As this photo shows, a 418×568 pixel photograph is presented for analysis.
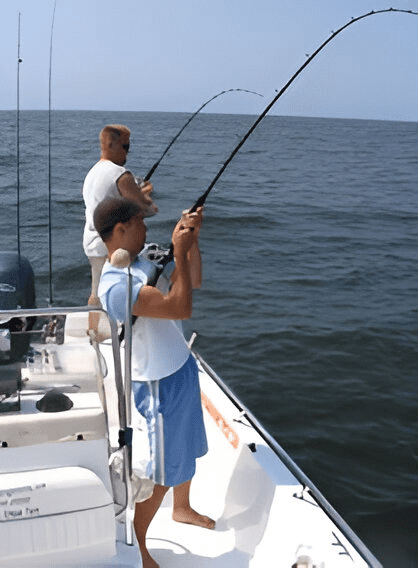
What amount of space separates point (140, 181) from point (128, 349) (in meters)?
1.19

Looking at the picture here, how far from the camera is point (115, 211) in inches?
78.3

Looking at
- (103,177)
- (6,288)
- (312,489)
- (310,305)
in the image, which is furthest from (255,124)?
(310,305)

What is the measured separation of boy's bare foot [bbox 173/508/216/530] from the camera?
2.66m

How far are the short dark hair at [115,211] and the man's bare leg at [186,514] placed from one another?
1.17 metres

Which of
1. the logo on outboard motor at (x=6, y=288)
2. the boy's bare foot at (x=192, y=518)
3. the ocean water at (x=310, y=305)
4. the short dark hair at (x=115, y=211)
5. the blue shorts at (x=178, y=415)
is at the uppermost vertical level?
the short dark hair at (x=115, y=211)

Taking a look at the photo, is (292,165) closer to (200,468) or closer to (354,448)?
(354,448)

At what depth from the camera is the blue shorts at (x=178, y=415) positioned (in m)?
2.12

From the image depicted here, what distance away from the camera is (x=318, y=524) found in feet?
8.30

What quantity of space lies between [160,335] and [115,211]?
1.34ft

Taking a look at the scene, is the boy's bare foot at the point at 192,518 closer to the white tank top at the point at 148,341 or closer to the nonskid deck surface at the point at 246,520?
the nonskid deck surface at the point at 246,520

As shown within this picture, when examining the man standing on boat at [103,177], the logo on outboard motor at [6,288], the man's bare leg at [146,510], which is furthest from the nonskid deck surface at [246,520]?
the logo on outboard motor at [6,288]

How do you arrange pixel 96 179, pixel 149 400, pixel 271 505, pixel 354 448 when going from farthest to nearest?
pixel 354 448, pixel 96 179, pixel 271 505, pixel 149 400

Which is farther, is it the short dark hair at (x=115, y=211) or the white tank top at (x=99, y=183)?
the white tank top at (x=99, y=183)

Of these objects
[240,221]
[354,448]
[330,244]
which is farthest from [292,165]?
[354,448]
